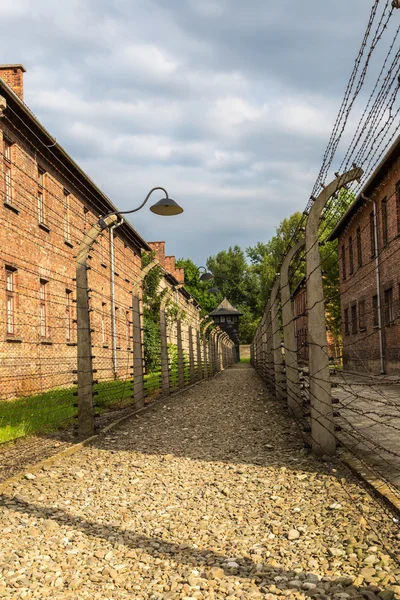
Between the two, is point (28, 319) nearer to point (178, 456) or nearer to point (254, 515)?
point (178, 456)

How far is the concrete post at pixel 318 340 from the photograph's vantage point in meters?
6.45

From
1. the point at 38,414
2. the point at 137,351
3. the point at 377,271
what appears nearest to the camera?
the point at 38,414

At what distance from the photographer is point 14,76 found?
18391 millimetres

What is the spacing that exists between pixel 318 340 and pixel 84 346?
3.59 metres

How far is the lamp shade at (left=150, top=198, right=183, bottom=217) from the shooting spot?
11.5 metres

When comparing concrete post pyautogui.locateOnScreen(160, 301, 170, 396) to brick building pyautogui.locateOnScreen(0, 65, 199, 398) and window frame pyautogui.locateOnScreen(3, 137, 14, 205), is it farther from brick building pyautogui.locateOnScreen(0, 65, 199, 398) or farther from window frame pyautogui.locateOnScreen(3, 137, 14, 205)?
window frame pyautogui.locateOnScreen(3, 137, 14, 205)

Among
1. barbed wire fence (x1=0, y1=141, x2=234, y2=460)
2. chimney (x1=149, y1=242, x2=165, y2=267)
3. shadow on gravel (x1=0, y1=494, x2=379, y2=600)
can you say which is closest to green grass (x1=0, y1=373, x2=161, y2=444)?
barbed wire fence (x1=0, y1=141, x2=234, y2=460)

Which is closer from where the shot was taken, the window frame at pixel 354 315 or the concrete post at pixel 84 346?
the concrete post at pixel 84 346

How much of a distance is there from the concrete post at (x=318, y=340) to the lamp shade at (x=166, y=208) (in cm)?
516

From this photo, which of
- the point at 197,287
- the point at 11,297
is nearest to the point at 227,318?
the point at 197,287

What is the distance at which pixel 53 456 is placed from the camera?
6746 mm

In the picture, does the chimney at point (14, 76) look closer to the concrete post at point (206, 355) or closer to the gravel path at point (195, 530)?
the concrete post at point (206, 355)

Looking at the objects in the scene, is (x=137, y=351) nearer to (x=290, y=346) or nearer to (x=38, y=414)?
(x=38, y=414)

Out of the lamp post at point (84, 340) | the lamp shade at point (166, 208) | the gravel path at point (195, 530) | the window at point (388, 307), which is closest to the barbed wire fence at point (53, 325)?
the lamp post at point (84, 340)
